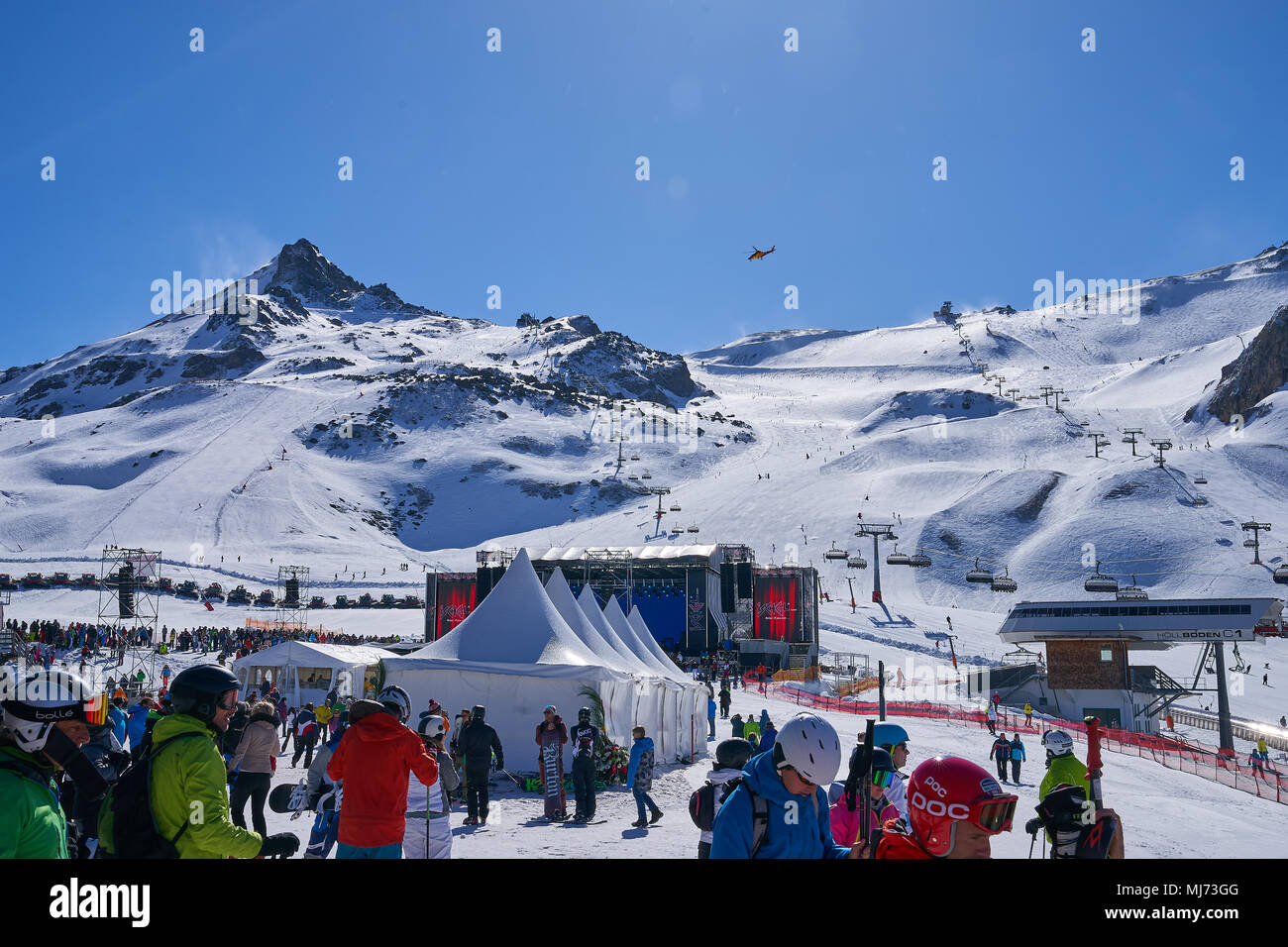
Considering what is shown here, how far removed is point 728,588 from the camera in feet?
165

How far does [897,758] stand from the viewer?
6.61 metres

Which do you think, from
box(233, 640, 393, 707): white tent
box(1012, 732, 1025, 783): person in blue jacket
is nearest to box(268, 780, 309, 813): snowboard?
box(1012, 732, 1025, 783): person in blue jacket

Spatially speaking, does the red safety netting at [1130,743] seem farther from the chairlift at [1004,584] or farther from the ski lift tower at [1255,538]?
the ski lift tower at [1255,538]

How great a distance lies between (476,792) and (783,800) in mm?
8335

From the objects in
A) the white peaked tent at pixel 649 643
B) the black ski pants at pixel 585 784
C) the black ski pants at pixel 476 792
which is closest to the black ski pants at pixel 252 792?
the black ski pants at pixel 476 792

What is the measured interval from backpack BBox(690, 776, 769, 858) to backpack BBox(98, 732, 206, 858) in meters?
2.27

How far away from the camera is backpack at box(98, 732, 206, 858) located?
365cm

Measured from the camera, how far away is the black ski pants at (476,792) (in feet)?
36.6

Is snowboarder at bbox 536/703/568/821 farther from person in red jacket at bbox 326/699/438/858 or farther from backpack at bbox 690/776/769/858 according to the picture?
person in red jacket at bbox 326/699/438/858

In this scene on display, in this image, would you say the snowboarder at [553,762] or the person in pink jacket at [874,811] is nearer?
the person in pink jacket at [874,811]

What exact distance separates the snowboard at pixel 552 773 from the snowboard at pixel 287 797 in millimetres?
6209

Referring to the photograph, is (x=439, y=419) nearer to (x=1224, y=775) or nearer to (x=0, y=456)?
(x=0, y=456)
